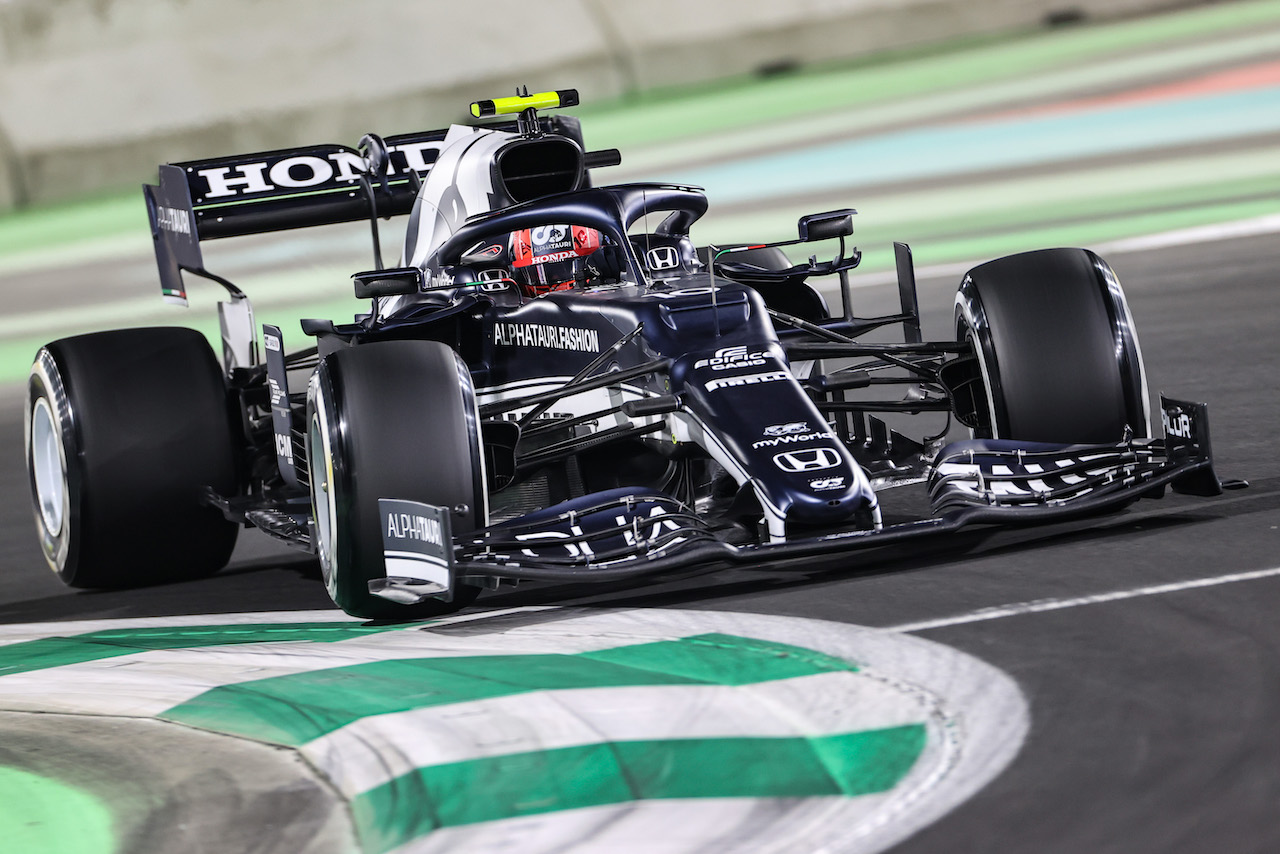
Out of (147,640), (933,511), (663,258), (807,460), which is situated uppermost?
(663,258)

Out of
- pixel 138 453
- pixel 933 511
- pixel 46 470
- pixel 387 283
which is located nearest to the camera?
pixel 933 511

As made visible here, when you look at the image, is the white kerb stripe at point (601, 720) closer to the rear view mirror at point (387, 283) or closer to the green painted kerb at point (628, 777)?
the green painted kerb at point (628, 777)

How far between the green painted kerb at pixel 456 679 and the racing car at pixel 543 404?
17.0 inches

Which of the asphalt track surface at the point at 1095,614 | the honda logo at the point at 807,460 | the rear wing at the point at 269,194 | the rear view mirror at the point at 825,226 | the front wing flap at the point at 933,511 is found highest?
the rear wing at the point at 269,194

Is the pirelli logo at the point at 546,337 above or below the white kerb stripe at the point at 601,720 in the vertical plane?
above

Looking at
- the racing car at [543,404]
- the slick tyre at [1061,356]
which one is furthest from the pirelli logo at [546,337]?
the slick tyre at [1061,356]

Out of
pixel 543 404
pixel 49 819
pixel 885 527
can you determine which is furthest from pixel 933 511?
pixel 49 819

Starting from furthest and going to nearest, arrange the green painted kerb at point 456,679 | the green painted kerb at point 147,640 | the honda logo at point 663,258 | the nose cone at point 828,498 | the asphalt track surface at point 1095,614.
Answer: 1. the honda logo at point 663,258
2. the green painted kerb at point 147,640
3. the nose cone at point 828,498
4. the green painted kerb at point 456,679
5. the asphalt track surface at point 1095,614

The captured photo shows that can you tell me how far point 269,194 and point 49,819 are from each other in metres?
5.51

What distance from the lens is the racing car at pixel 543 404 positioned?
22.2 ft

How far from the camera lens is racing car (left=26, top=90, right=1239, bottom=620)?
6.76 metres

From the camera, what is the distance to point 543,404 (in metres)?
7.50

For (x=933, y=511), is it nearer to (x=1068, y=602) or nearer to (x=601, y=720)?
(x=1068, y=602)

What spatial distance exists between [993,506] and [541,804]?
8.84 feet
